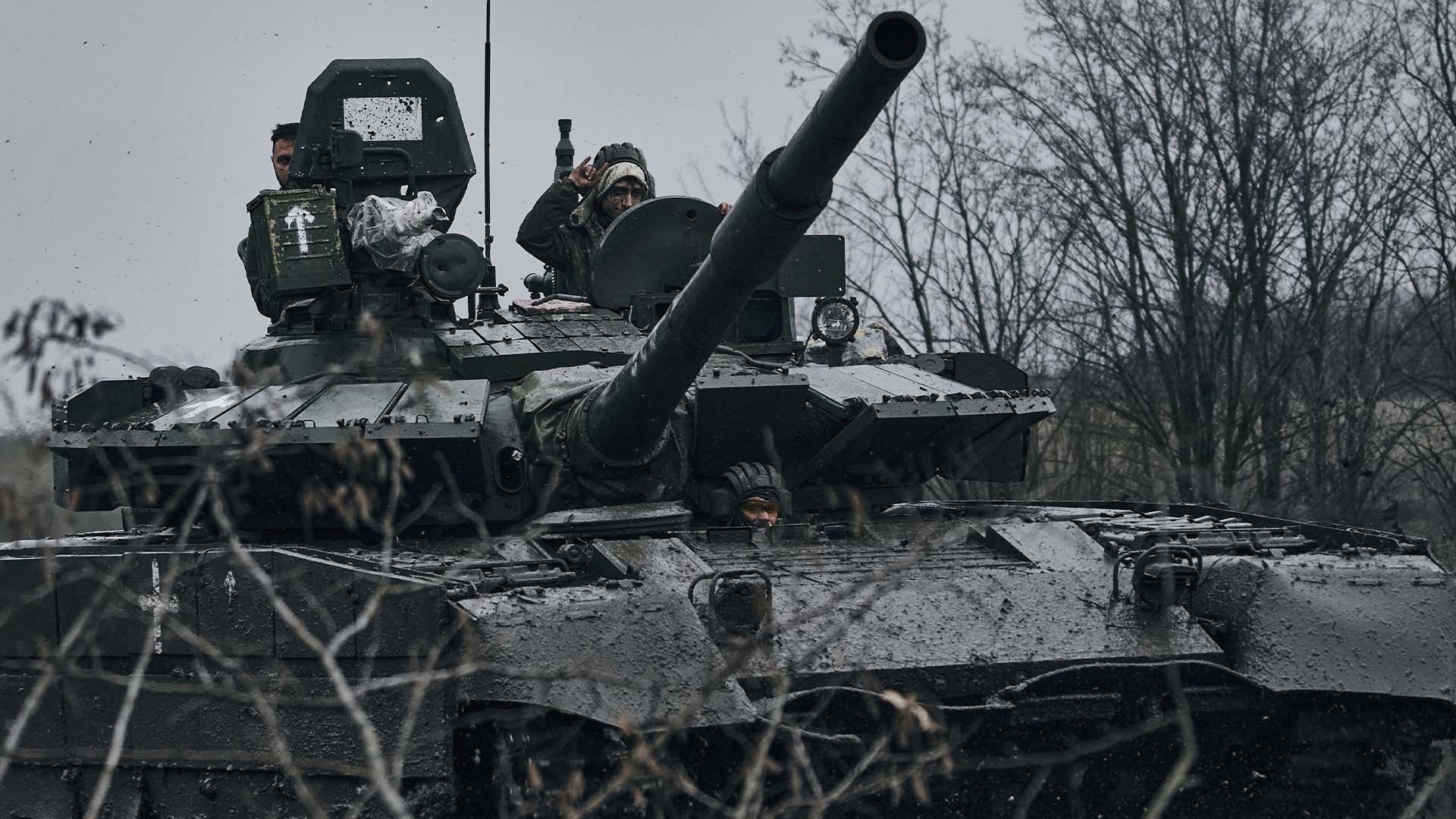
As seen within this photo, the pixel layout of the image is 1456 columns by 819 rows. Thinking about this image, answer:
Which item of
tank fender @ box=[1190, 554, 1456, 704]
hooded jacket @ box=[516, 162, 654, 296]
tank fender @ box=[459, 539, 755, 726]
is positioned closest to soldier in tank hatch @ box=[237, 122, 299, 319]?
hooded jacket @ box=[516, 162, 654, 296]

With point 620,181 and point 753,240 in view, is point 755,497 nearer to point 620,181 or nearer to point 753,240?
point 753,240

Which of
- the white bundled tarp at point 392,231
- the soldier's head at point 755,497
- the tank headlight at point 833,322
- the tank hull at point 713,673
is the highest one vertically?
the white bundled tarp at point 392,231

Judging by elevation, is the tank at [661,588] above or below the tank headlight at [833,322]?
below

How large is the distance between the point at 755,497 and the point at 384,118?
3.61 m

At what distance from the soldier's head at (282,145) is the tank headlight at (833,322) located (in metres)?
3.41

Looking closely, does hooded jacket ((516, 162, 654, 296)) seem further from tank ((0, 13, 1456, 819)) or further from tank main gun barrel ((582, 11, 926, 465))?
tank main gun barrel ((582, 11, 926, 465))

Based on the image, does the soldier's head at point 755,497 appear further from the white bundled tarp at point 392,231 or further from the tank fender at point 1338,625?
the white bundled tarp at point 392,231

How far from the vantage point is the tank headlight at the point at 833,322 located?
398 inches

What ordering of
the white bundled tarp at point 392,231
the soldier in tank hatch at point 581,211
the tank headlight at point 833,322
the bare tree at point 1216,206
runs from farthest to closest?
1. the bare tree at point 1216,206
2. the soldier in tank hatch at point 581,211
3. the tank headlight at point 833,322
4. the white bundled tarp at point 392,231

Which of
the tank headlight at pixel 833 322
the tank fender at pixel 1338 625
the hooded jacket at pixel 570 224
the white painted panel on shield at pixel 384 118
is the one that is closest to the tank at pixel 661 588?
the tank fender at pixel 1338 625

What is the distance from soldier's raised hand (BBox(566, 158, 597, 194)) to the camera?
10.6 meters

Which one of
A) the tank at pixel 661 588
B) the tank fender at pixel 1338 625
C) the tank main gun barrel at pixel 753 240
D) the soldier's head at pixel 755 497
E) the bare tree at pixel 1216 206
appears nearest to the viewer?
the tank main gun barrel at pixel 753 240

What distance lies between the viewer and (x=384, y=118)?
10484 mm

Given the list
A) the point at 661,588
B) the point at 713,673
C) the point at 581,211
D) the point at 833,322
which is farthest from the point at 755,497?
the point at 581,211
